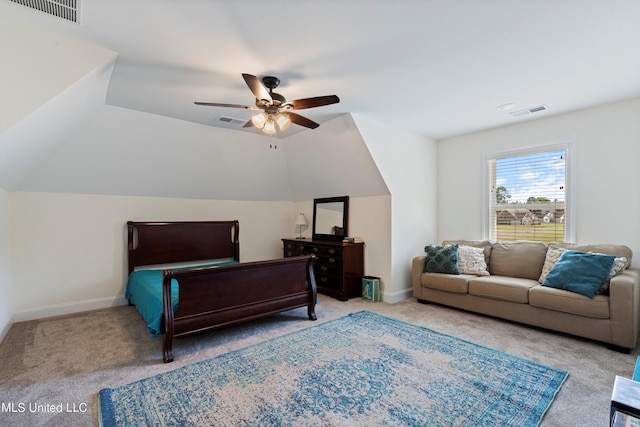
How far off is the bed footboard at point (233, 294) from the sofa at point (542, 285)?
5.84 ft

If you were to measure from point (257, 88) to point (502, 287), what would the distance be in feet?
11.1

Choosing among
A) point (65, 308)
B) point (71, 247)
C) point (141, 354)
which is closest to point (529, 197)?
point (141, 354)

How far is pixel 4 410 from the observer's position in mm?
1972

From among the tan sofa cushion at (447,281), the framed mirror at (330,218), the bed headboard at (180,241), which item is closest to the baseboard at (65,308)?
the bed headboard at (180,241)

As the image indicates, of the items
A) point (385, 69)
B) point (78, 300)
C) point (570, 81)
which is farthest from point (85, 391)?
point (570, 81)

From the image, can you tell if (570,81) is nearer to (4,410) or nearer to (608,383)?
(608,383)

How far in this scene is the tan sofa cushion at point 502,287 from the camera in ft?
11.1

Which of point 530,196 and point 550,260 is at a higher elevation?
point 530,196

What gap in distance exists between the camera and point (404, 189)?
4590 mm

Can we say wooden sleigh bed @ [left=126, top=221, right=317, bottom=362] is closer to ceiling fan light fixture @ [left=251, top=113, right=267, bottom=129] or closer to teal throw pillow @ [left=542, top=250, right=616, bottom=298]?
ceiling fan light fixture @ [left=251, top=113, right=267, bottom=129]

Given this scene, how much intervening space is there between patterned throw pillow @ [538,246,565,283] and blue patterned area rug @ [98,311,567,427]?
139 centimetres

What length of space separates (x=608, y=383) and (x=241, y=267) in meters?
3.17

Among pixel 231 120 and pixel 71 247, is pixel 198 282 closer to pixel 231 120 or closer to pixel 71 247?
pixel 231 120

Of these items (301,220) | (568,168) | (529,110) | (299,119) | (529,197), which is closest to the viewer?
(299,119)
